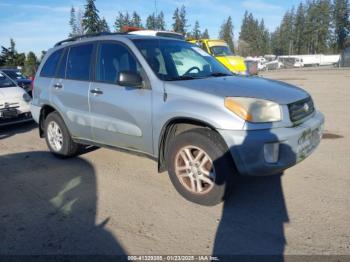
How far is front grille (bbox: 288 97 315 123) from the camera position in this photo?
151 inches

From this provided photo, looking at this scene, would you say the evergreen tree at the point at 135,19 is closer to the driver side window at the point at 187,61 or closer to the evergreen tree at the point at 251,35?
the evergreen tree at the point at 251,35

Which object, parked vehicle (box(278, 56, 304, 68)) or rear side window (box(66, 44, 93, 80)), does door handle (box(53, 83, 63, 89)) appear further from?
parked vehicle (box(278, 56, 304, 68))

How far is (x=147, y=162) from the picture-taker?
18.6 ft

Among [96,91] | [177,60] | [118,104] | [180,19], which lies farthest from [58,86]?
[180,19]

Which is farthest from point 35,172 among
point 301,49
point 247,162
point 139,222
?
point 301,49

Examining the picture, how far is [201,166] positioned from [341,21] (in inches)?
4034

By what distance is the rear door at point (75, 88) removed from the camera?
5238 mm

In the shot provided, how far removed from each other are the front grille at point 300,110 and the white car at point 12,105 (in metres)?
6.95

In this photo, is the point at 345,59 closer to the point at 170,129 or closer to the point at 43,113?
the point at 43,113

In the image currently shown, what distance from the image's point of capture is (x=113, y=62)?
4.90m

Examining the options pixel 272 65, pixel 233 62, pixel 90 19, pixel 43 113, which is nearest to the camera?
pixel 43 113

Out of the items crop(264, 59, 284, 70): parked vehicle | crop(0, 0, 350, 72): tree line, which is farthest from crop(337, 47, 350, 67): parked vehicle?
crop(0, 0, 350, 72): tree line

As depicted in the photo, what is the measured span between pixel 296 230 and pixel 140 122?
2.23m

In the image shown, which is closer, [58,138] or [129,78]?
[129,78]
